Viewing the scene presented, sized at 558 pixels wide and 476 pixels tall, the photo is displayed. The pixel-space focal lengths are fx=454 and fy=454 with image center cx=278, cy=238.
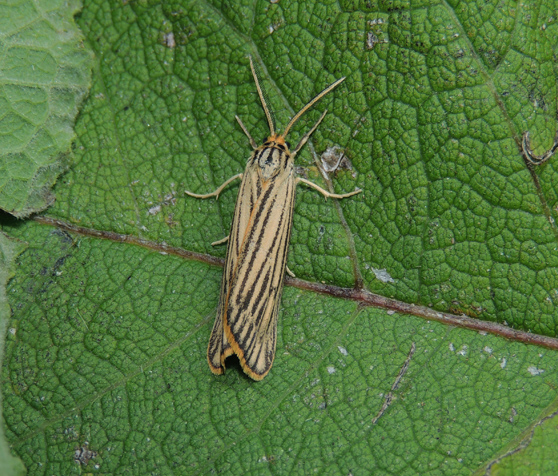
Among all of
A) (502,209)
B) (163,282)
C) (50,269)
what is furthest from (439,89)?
(50,269)

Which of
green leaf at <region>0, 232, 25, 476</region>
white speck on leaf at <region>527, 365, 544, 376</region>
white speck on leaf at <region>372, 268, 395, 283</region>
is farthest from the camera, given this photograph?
green leaf at <region>0, 232, 25, 476</region>

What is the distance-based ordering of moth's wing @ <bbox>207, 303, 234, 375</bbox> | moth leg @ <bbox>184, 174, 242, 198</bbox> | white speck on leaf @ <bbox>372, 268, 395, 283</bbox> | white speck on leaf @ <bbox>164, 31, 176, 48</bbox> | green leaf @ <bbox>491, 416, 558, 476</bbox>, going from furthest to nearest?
white speck on leaf @ <bbox>164, 31, 176, 48</bbox> → moth leg @ <bbox>184, 174, 242, 198</bbox> → white speck on leaf @ <bbox>372, 268, 395, 283</bbox> → moth's wing @ <bbox>207, 303, 234, 375</bbox> → green leaf @ <bbox>491, 416, 558, 476</bbox>

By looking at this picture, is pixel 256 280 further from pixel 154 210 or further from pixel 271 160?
pixel 154 210

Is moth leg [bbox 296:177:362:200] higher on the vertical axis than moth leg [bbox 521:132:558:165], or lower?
lower

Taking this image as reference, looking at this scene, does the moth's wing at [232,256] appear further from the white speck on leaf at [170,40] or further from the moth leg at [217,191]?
the white speck on leaf at [170,40]

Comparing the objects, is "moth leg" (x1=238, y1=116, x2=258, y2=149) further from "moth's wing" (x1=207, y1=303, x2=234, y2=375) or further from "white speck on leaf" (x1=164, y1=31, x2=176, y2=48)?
"moth's wing" (x1=207, y1=303, x2=234, y2=375)

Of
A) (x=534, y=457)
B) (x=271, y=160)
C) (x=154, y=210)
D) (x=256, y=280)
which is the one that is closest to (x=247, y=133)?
(x=271, y=160)

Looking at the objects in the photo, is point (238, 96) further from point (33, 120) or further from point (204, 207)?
point (33, 120)

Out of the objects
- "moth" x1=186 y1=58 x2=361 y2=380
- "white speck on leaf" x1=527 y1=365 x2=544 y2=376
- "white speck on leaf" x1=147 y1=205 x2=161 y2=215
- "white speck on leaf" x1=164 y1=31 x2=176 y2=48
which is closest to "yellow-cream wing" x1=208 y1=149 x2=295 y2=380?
"moth" x1=186 y1=58 x2=361 y2=380
